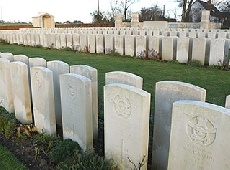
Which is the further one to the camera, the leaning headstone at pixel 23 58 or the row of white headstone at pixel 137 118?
the leaning headstone at pixel 23 58

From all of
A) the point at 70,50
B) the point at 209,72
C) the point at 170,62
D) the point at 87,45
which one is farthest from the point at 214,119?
the point at 70,50

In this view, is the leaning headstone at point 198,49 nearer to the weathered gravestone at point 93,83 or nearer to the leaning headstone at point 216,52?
the leaning headstone at point 216,52

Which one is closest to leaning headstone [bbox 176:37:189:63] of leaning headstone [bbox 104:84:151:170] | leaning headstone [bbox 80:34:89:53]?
leaning headstone [bbox 80:34:89:53]

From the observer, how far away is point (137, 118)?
2.29 metres

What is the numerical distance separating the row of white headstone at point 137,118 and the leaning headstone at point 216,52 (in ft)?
17.2

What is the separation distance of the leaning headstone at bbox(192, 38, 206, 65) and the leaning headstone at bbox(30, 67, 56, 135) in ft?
18.4

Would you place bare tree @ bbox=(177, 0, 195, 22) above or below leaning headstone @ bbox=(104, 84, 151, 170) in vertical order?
above

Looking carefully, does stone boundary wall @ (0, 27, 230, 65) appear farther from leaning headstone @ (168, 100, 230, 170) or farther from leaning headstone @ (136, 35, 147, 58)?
leaning headstone @ (168, 100, 230, 170)

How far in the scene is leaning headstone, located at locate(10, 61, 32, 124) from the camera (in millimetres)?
3609

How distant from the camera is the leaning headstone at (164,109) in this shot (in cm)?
234

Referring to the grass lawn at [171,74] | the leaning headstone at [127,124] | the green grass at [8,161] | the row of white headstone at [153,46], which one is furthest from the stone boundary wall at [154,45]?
the green grass at [8,161]

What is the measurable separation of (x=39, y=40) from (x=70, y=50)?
118 inches

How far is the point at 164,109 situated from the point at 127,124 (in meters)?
0.43

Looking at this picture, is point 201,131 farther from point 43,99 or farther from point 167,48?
point 167,48
